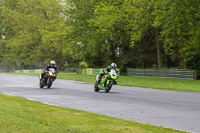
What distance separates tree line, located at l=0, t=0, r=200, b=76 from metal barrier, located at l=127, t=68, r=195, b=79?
2.61 feet

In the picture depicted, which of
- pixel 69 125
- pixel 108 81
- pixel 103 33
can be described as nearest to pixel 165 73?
pixel 103 33

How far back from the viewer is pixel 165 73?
47469 millimetres

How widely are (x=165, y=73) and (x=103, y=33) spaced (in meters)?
8.76

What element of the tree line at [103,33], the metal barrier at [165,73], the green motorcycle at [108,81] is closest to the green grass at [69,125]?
the green motorcycle at [108,81]

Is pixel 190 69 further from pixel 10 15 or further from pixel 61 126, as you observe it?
pixel 10 15

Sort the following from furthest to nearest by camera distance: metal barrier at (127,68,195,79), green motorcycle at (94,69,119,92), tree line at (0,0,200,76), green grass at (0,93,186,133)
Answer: metal barrier at (127,68,195,79) < tree line at (0,0,200,76) < green motorcycle at (94,69,119,92) < green grass at (0,93,186,133)

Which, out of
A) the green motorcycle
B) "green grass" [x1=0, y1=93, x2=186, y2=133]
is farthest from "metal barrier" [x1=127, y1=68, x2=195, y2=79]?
"green grass" [x1=0, y1=93, x2=186, y2=133]

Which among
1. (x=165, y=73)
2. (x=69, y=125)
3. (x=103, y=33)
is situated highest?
(x=103, y=33)

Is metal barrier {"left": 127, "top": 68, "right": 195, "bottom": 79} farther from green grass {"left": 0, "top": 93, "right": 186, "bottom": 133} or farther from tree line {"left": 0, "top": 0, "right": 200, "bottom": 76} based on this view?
green grass {"left": 0, "top": 93, "right": 186, "bottom": 133}

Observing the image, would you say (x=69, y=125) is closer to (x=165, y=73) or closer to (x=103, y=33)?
(x=165, y=73)

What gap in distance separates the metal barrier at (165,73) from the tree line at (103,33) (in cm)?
79

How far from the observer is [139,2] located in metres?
44.7

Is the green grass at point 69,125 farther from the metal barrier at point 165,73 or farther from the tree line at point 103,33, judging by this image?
the metal barrier at point 165,73

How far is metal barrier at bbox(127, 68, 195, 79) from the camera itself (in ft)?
142
